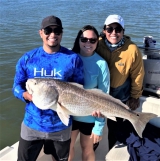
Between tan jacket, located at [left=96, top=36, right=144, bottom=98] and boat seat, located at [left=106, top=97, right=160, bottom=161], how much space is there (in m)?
0.30

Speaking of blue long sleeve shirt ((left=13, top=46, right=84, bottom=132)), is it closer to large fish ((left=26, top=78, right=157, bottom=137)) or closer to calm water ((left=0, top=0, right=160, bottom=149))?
large fish ((left=26, top=78, right=157, bottom=137))

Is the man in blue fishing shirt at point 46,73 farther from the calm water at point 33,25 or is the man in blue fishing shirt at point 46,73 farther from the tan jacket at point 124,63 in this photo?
the calm water at point 33,25

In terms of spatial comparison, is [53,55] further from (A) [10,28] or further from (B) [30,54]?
(A) [10,28]

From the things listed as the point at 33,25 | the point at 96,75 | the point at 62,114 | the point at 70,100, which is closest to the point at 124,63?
the point at 96,75

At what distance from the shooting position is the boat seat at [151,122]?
3264mm

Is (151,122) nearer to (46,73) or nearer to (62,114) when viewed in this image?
(62,114)

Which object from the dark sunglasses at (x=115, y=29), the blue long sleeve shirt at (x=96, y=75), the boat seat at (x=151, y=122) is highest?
the dark sunglasses at (x=115, y=29)

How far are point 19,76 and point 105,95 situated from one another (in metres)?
0.91

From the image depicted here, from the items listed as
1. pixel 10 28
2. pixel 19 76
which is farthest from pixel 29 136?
pixel 10 28

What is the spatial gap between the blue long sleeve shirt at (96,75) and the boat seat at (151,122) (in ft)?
2.02

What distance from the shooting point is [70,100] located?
253 centimetres

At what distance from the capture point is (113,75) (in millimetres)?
3033

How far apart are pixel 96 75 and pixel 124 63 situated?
397 mm

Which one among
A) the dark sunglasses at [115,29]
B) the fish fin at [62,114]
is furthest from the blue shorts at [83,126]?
the dark sunglasses at [115,29]
